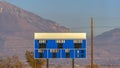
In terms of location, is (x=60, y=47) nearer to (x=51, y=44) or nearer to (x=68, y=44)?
(x=68, y=44)

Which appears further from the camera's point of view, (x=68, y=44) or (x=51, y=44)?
(x=51, y=44)

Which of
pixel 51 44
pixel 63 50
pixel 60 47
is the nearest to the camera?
pixel 63 50

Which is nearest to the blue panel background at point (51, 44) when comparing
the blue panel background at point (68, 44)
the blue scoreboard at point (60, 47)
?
the blue scoreboard at point (60, 47)

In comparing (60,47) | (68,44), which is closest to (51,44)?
(60,47)

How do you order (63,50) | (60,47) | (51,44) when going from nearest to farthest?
(63,50) → (60,47) → (51,44)

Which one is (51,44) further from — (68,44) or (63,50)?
(68,44)

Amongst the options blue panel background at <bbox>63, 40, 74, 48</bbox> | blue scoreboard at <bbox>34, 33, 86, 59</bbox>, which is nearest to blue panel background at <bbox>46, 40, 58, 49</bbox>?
blue scoreboard at <bbox>34, 33, 86, 59</bbox>

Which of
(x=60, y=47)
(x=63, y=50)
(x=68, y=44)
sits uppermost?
(x=68, y=44)

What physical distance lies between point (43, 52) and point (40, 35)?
2.70 m

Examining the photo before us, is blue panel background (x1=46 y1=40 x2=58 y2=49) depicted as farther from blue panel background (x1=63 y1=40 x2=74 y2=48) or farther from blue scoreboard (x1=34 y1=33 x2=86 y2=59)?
blue panel background (x1=63 y1=40 x2=74 y2=48)

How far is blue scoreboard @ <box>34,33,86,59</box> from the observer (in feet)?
203

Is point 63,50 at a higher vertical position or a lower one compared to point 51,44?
lower

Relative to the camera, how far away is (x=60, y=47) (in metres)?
62.0

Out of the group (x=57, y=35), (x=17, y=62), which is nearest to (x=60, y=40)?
(x=57, y=35)
